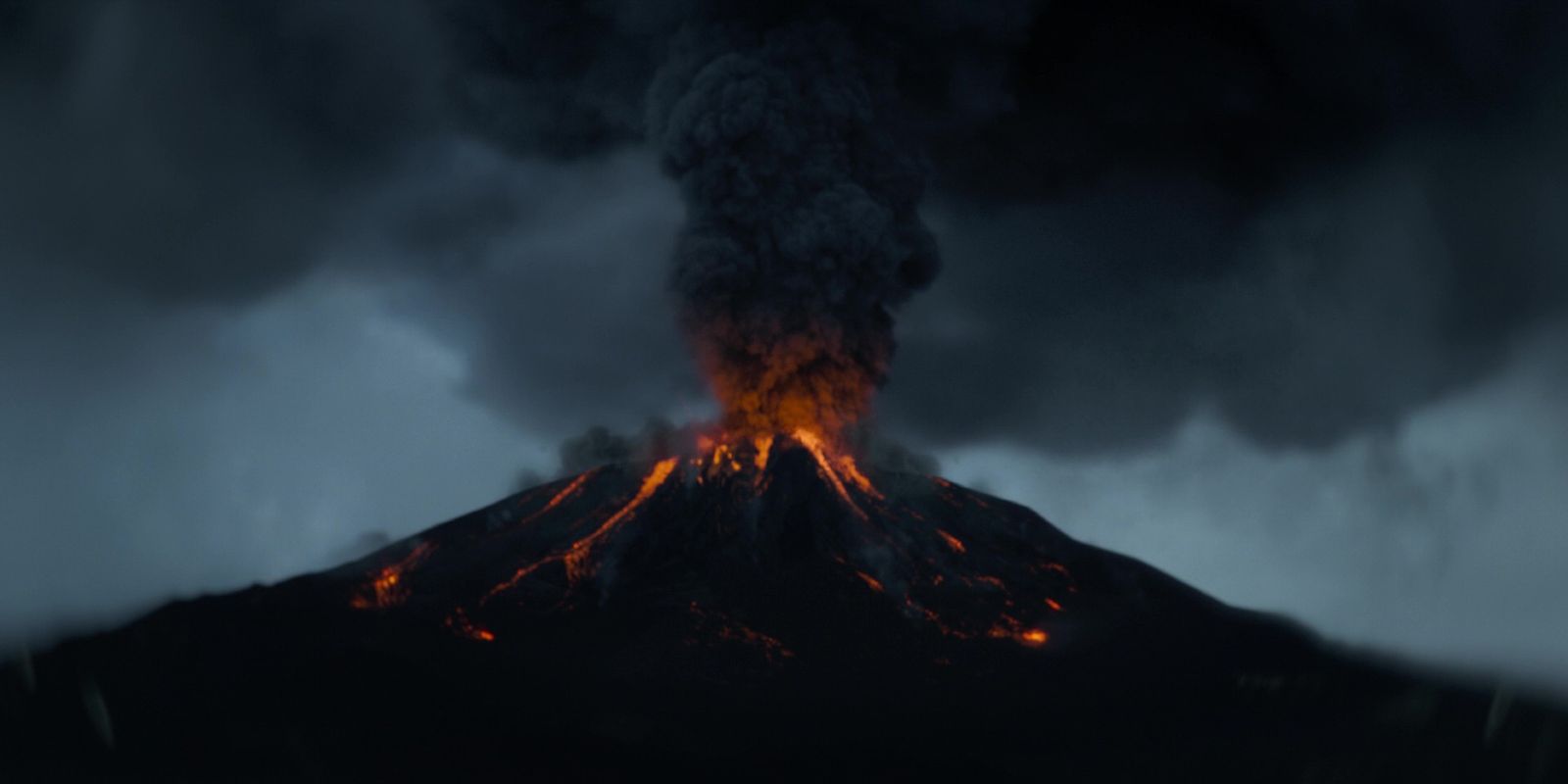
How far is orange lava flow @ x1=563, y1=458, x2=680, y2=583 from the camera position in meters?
50.9

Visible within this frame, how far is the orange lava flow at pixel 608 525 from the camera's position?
50.9m

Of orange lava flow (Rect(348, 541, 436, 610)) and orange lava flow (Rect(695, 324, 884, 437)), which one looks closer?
orange lava flow (Rect(348, 541, 436, 610))

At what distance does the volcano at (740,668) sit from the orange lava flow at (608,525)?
5.0 inches

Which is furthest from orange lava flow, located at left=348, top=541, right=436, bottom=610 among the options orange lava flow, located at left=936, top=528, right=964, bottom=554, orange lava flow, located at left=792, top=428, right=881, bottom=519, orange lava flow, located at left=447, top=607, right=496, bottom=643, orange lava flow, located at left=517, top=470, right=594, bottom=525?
orange lava flow, located at left=936, top=528, right=964, bottom=554

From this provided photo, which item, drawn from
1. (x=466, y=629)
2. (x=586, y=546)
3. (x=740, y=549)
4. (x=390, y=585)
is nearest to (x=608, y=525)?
(x=586, y=546)

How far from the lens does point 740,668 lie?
4462cm

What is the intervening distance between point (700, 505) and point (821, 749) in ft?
45.7

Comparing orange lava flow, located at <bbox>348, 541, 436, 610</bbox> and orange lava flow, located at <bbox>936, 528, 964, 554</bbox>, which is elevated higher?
orange lava flow, located at <bbox>936, 528, 964, 554</bbox>

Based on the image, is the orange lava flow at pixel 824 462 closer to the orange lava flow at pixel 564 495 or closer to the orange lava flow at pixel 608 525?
the orange lava flow at pixel 608 525

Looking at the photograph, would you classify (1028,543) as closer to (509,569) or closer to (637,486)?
(637,486)

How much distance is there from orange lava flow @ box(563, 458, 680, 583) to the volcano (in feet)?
0.42

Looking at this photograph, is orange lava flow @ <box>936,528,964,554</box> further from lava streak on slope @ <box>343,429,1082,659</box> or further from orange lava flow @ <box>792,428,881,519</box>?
orange lava flow @ <box>792,428,881,519</box>

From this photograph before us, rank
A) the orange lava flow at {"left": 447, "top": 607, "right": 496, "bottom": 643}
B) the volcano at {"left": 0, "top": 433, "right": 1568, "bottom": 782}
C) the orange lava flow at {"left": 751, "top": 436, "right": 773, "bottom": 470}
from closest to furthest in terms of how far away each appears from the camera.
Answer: the volcano at {"left": 0, "top": 433, "right": 1568, "bottom": 782}
the orange lava flow at {"left": 447, "top": 607, "right": 496, "bottom": 643}
the orange lava flow at {"left": 751, "top": 436, "right": 773, "bottom": 470}

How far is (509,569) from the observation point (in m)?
51.8
